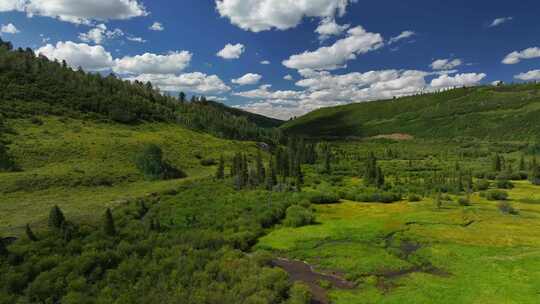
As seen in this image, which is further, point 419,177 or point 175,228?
point 419,177

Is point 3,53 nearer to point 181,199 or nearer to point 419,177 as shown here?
point 181,199

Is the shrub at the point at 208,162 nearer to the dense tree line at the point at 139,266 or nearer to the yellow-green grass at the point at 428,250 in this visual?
the yellow-green grass at the point at 428,250

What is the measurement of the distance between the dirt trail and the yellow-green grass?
108 cm

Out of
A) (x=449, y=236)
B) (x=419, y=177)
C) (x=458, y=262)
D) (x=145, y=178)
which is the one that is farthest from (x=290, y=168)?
(x=458, y=262)

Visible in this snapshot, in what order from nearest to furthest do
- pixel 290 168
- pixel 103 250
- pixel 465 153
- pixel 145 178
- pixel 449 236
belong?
pixel 103 250 < pixel 449 236 < pixel 145 178 < pixel 290 168 < pixel 465 153

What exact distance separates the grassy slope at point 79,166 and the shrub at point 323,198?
35.2m

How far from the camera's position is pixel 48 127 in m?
119

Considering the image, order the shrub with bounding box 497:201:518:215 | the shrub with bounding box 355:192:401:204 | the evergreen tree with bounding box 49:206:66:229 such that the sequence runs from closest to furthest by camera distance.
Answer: the evergreen tree with bounding box 49:206:66:229 < the shrub with bounding box 497:201:518:215 < the shrub with bounding box 355:192:401:204

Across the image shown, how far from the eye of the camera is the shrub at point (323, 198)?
74.5 meters

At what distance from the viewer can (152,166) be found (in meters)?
→ 92.6

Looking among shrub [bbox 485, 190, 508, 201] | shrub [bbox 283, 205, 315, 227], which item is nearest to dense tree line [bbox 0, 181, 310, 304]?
shrub [bbox 283, 205, 315, 227]

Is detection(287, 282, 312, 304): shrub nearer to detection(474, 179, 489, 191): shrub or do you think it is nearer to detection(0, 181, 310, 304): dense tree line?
detection(0, 181, 310, 304): dense tree line

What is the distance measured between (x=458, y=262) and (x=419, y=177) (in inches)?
3176

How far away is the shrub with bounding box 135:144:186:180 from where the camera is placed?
302 ft
